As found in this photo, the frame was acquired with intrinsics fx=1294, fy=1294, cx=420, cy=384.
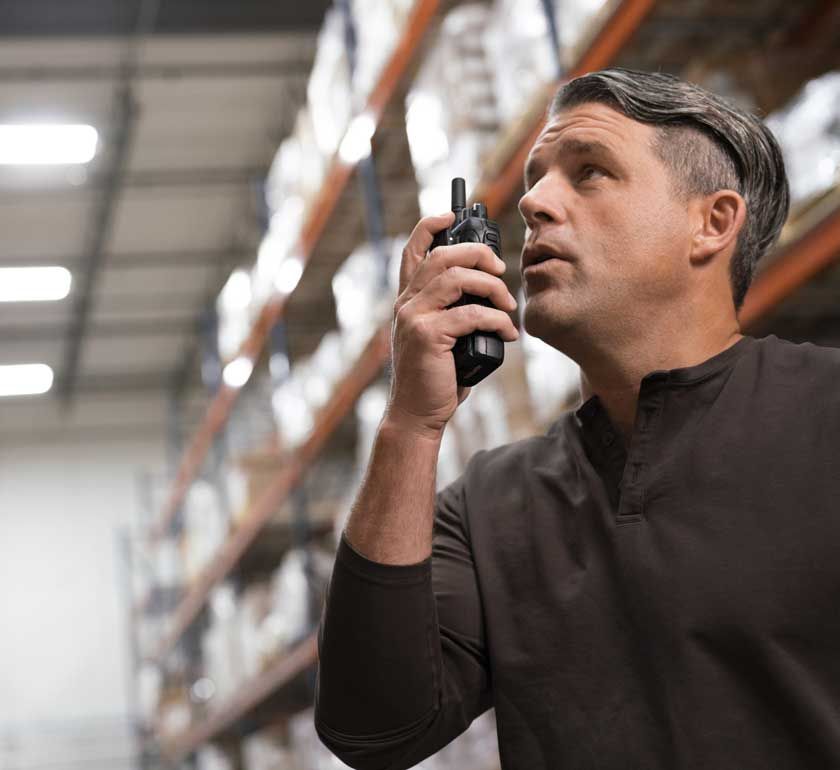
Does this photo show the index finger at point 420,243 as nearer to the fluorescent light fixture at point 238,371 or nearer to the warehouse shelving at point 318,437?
the warehouse shelving at point 318,437

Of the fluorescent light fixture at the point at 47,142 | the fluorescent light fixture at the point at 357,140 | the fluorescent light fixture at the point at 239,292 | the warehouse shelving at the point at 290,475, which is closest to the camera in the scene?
the fluorescent light fixture at the point at 357,140

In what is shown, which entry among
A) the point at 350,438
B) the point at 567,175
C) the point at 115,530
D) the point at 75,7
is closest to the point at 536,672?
the point at 567,175

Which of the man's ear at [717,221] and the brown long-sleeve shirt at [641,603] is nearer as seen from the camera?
the brown long-sleeve shirt at [641,603]

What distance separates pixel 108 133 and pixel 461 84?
20.2ft

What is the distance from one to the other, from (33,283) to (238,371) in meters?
4.39

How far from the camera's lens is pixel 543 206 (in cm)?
160

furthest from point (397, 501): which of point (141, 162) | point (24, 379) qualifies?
point (24, 379)

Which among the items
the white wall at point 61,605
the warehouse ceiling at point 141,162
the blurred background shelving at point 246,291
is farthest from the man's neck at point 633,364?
the white wall at point 61,605

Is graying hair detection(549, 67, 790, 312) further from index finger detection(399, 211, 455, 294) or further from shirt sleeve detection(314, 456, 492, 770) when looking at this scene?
shirt sleeve detection(314, 456, 492, 770)

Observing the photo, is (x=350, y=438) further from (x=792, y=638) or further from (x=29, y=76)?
(x=792, y=638)

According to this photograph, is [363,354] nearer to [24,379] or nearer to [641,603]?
[641,603]

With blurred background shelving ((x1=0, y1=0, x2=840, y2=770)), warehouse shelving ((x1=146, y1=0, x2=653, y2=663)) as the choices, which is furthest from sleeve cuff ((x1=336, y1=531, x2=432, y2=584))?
warehouse shelving ((x1=146, y1=0, x2=653, y2=663))

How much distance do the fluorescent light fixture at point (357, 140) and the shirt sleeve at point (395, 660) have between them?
155 inches

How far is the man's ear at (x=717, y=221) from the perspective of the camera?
162cm
